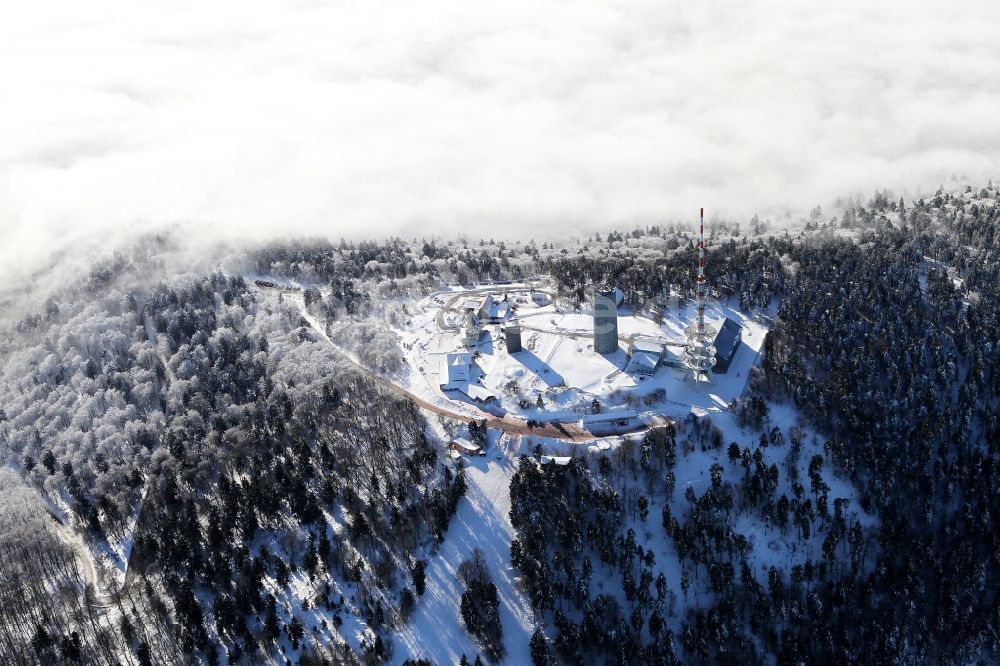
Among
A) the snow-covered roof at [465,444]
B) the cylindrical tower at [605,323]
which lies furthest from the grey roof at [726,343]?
the snow-covered roof at [465,444]

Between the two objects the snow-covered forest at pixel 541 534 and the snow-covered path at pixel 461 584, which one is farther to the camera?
the snow-covered forest at pixel 541 534

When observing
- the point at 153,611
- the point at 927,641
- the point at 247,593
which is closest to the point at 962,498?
the point at 927,641

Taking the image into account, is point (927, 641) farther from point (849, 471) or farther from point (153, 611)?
point (153, 611)

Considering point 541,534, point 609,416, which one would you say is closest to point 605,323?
point 609,416

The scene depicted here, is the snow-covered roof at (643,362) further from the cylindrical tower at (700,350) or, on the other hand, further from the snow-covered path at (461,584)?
the snow-covered path at (461,584)

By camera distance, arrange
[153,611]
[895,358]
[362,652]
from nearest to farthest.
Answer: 1. [362,652]
2. [153,611]
3. [895,358]

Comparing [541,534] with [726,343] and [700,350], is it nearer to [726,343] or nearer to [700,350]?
[700,350]
